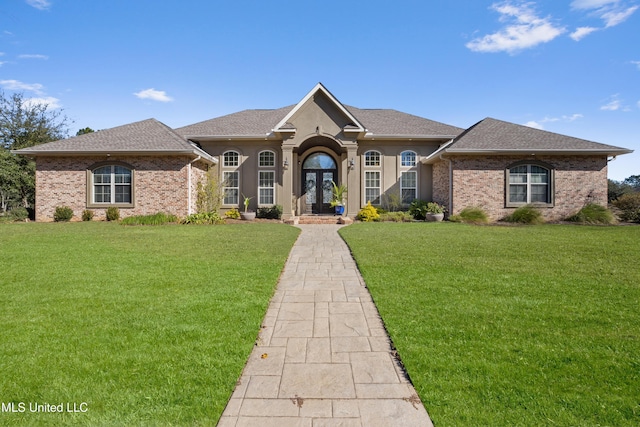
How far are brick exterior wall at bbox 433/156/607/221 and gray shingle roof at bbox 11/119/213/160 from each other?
13.8m

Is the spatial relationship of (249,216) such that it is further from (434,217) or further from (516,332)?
(516,332)

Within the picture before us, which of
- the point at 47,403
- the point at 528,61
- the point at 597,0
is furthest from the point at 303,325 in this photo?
the point at 528,61

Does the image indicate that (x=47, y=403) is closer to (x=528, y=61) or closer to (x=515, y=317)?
(x=515, y=317)

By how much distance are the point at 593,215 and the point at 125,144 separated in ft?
77.1

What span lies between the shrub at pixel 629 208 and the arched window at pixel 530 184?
3527 mm

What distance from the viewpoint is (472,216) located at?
54.5ft

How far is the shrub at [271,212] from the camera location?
18.8 m

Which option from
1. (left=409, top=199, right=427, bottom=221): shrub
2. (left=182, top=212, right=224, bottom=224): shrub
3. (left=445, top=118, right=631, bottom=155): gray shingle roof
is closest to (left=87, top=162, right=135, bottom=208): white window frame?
(left=182, top=212, right=224, bottom=224): shrub

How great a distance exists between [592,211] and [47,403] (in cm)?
2092

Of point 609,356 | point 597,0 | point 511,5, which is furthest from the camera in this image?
point 511,5

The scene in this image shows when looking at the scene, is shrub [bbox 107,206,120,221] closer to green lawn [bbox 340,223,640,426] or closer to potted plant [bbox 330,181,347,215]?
potted plant [bbox 330,181,347,215]

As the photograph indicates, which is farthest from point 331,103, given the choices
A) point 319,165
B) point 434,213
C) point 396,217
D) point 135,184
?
point 135,184

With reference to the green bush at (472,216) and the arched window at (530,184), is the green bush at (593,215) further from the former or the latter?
the green bush at (472,216)

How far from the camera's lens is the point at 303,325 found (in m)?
4.30
